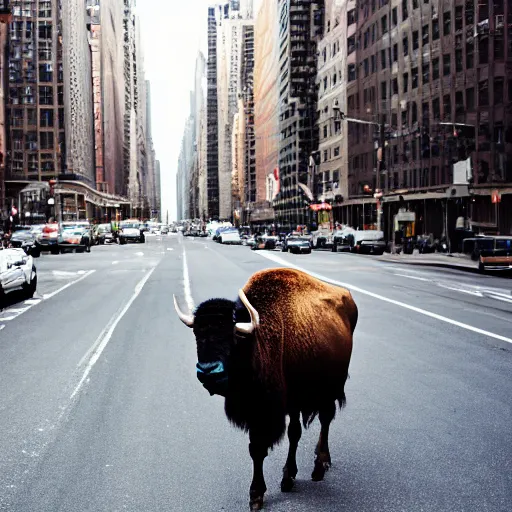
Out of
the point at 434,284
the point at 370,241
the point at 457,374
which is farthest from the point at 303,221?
the point at 457,374

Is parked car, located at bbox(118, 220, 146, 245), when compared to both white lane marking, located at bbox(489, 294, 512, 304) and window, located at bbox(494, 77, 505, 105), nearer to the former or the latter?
window, located at bbox(494, 77, 505, 105)

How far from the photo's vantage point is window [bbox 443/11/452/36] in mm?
66688

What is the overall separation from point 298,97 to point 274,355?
431ft

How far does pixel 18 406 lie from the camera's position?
8617 millimetres

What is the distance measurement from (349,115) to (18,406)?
290 feet

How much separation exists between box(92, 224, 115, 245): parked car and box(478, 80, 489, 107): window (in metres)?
42.9

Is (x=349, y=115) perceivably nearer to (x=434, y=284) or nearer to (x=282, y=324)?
(x=434, y=284)

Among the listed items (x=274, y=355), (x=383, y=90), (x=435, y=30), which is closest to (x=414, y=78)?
(x=435, y=30)

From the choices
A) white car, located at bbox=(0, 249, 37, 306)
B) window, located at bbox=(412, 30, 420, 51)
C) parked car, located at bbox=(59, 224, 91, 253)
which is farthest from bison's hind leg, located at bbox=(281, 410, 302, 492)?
window, located at bbox=(412, 30, 420, 51)

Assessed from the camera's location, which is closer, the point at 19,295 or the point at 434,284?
the point at 19,295

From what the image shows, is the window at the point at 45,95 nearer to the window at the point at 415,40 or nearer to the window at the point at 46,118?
the window at the point at 46,118

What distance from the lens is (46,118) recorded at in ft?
433

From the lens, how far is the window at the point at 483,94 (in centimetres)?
6153

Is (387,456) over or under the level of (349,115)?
under
